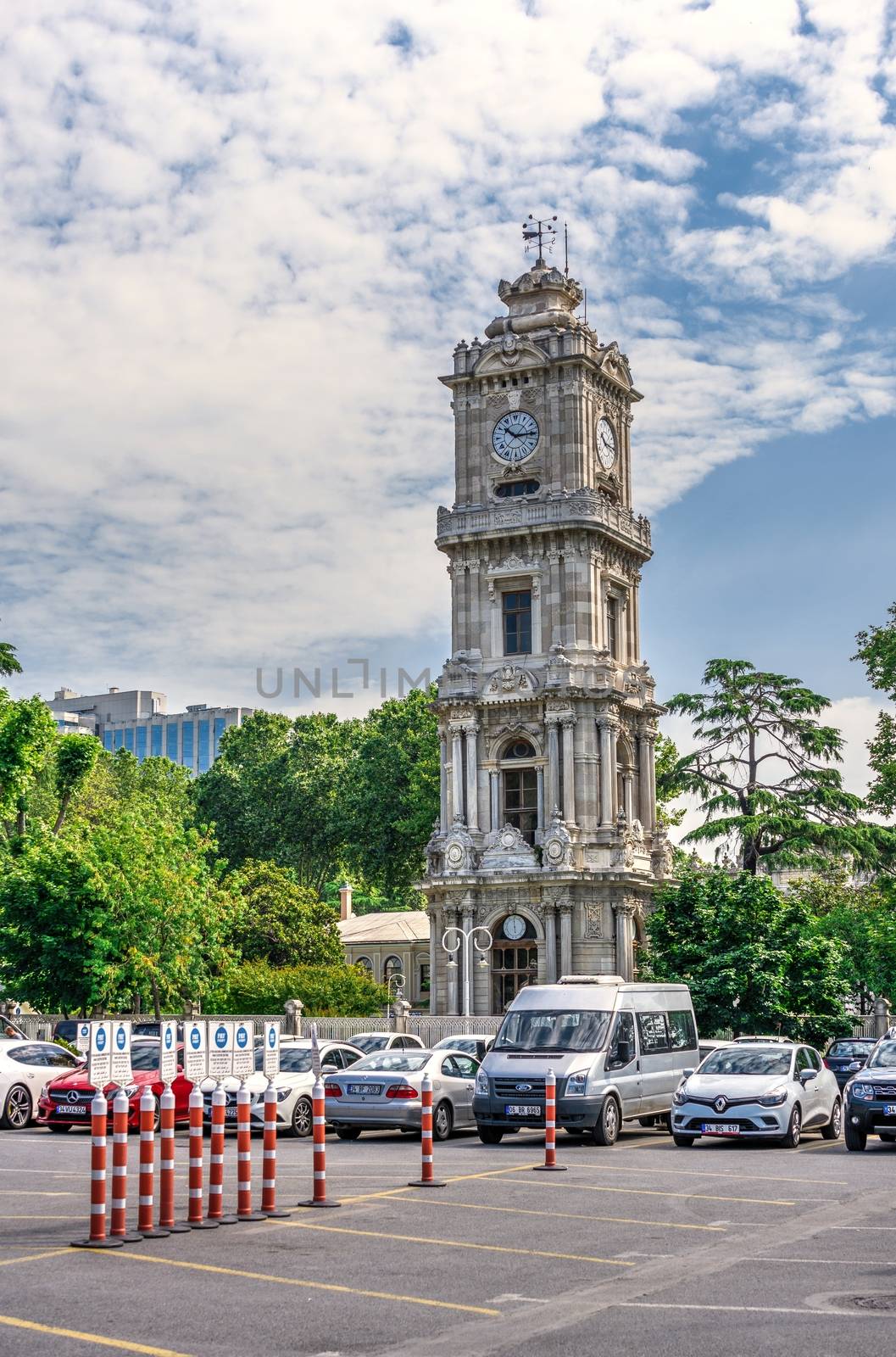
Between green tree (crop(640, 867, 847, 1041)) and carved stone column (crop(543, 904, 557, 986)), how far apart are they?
18.8 ft

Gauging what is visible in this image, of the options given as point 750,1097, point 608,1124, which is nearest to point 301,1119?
point 608,1124

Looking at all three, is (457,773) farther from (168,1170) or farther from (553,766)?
(168,1170)

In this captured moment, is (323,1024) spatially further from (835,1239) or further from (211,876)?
(835,1239)

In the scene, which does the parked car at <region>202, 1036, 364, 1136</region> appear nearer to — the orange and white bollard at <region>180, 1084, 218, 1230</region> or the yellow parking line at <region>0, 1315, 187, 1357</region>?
the orange and white bollard at <region>180, 1084, 218, 1230</region>

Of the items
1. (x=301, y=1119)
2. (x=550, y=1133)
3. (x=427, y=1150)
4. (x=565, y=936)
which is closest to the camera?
(x=427, y=1150)

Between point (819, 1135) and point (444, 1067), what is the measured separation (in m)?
6.24

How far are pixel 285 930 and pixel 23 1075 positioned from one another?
37520 mm

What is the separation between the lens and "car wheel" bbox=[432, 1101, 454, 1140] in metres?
25.6

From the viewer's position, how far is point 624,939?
2189 inches

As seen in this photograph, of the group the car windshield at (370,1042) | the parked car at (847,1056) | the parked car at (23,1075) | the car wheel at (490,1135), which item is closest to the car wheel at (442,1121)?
the car wheel at (490,1135)

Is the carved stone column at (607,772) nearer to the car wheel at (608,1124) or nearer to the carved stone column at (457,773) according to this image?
the carved stone column at (457,773)

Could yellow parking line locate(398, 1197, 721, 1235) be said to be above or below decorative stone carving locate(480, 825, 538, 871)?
below

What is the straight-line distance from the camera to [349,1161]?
21688 mm

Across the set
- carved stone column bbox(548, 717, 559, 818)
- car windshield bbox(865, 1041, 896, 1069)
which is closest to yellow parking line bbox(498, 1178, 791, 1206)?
car windshield bbox(865, 1041, 896, 1069)
